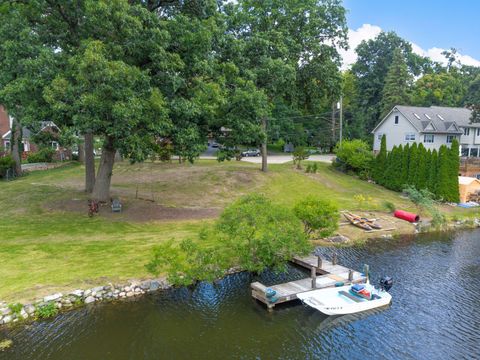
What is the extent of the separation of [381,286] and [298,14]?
32365mm

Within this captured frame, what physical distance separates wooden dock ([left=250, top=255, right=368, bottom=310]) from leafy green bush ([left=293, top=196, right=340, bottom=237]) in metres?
1.81

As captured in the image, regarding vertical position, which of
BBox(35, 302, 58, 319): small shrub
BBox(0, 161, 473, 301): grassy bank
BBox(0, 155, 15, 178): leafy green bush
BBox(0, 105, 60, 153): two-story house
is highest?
BBox(0, 105, 60, 153): two-story house

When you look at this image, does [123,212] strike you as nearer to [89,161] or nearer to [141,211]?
[141,211]

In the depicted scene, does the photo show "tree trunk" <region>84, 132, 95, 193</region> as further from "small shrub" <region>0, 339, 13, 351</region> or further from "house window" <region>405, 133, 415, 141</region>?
"house window" <region>405, 133, 415, 141</region>

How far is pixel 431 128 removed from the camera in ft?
190

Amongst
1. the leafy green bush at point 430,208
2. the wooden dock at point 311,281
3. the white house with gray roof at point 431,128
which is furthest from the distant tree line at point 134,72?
the white house with gray roof at point 431,128

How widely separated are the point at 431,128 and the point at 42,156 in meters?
56.3

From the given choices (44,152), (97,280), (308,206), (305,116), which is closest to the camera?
(97,280)

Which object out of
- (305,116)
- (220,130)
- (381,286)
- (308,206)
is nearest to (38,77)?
(220,130)

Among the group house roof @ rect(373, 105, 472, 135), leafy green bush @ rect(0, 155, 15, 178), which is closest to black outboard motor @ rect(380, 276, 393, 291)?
house roof @ rect(373, 105, 472, 135)

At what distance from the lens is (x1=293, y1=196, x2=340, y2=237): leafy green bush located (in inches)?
909

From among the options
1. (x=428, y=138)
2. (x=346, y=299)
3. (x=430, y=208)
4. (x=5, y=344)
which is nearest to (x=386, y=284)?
(x=346, y=299)

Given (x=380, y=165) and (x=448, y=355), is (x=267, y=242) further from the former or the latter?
(x=380, y=165)

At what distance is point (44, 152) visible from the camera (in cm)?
5684
